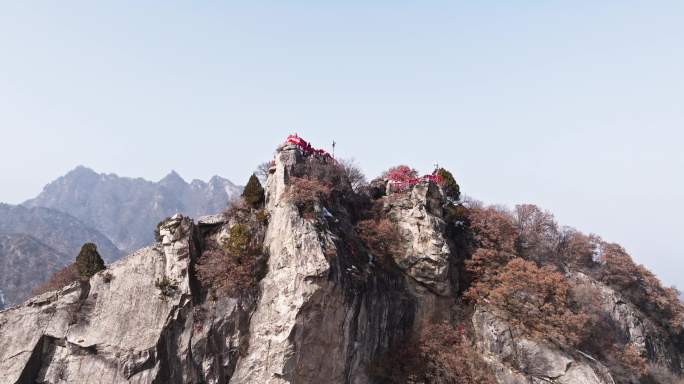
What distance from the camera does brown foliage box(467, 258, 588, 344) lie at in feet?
81.7

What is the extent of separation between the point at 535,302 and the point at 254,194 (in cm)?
1852

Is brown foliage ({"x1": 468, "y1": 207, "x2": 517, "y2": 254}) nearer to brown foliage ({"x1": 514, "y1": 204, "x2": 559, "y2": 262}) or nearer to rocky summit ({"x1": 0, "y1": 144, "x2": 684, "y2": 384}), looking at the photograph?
rocky summit ({"x1": 0, "y1": 144, "x2": 684, "y2": 384})

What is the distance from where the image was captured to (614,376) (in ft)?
85.6

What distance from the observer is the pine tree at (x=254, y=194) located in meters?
27.8

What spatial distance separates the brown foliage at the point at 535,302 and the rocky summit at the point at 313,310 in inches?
3.0

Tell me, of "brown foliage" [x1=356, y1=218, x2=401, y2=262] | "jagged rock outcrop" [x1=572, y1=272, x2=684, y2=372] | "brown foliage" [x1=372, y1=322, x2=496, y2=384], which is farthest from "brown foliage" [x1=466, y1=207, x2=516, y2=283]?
"jagged rock outcrop" [x1=572, y1=272, x2=684, y2=372]

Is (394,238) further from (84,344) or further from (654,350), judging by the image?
(654,350)

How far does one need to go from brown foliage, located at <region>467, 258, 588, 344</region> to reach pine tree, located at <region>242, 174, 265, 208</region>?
1496 cm

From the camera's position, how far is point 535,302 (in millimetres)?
25859

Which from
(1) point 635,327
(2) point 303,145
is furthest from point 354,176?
(1) point 635,327

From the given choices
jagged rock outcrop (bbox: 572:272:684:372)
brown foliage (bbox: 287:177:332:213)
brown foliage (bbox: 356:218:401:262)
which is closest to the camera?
brown foliage (bbox: 287:177:332:213)

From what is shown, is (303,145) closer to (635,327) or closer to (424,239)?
(424,239)

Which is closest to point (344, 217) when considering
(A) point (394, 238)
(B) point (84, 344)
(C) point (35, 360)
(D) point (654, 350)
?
(A) point (394, 238)

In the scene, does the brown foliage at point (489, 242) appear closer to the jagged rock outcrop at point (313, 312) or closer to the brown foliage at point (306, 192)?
the jagged rock outcrop at point (313, 312)
